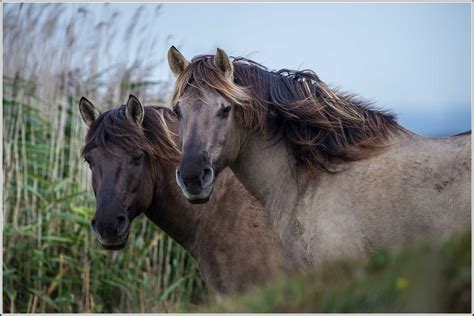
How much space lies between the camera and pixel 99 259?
8211mm

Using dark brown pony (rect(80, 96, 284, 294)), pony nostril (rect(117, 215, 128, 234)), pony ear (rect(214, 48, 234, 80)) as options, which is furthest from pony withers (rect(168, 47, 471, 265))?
pony nostril (rect(117, 215, 128, 234))

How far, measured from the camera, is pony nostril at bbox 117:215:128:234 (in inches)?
204

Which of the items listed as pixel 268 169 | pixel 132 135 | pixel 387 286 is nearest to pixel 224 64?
pixel 268 169

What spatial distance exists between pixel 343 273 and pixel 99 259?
582cm

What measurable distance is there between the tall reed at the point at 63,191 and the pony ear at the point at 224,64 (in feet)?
11.3

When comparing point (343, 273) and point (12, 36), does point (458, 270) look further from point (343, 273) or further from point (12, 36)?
point (12, 36)

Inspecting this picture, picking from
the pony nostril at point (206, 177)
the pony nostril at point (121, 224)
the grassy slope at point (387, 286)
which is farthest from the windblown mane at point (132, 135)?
the grassy slope at point (387, 286)

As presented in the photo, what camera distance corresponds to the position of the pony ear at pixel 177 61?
199 inches

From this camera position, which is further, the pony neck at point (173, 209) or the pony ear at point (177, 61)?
the pony neck at point (173, 209)

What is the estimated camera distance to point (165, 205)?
18.9ft

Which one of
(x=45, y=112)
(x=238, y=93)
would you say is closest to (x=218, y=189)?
(x=238, y=93)

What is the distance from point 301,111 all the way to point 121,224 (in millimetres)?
1427

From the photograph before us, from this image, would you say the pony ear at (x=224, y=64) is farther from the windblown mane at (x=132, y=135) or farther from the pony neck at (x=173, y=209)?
the pony neck at (x=173, y=209)

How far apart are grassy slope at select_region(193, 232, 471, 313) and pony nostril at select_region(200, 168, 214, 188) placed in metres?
1.66
